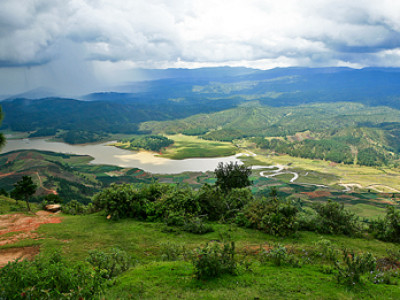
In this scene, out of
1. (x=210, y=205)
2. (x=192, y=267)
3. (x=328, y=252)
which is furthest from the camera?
(x=210, y=205)

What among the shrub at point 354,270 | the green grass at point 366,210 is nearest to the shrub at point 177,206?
the shrub at point 354,270

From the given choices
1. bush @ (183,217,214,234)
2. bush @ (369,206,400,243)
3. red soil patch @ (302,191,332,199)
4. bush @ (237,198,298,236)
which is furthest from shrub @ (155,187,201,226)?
red soil patch @ (302,191,332,199)

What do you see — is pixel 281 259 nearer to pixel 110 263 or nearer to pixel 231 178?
pixel 110 263

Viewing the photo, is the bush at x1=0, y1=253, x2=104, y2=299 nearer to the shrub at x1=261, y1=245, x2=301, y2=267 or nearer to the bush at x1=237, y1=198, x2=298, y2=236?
the shrub at x1=261, y1=245, x2=301, y2=267

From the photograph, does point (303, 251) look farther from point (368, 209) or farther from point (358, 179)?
Result: point (358, 179)

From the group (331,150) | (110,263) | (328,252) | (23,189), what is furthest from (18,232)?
(331,150)

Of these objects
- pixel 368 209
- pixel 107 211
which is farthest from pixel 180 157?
pixel 107 211
